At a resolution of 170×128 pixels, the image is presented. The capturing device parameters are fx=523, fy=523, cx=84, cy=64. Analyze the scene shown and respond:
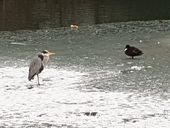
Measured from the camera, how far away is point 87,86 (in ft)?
38.8

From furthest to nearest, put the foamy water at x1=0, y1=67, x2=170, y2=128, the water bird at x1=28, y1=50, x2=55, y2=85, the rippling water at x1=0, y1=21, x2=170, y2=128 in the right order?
the water bird at x1=28, y1=50, x2=55, y2=85, the rippling water at x1=0, y1=21, x2=170, y2=128, the foamy water at x1=0, y1=67, x2=170, y2=128

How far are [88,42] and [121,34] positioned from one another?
3.16m

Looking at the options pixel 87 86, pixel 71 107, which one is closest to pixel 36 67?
pixel 87 86

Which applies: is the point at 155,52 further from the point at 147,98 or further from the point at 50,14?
the point at 50,14

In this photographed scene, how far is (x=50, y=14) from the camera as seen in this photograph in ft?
125

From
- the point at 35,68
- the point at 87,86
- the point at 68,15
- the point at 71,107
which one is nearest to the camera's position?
the point at 71,107

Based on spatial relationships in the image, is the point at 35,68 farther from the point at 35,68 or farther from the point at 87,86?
the point at 87,86

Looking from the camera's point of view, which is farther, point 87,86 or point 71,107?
point 87,86

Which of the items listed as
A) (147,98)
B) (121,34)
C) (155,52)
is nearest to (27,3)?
(121,34)

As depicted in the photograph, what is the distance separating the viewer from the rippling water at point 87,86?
895 cm

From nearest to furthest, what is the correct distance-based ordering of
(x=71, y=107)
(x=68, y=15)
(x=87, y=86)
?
(x=71, y=107) → (x=87, y=86) → (x=68, y=15)

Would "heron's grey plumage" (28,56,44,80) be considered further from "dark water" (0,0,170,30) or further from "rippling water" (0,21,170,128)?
"dark water" (0,0,170,30)

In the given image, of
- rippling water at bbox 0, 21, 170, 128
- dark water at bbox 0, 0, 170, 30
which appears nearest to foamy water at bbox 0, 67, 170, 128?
rippling water at bbox 0, 21, 170, 128

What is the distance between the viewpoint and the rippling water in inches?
352
